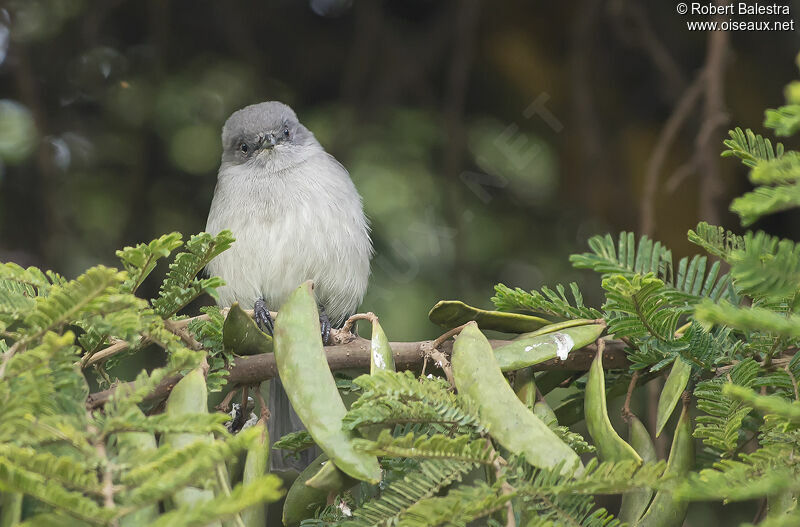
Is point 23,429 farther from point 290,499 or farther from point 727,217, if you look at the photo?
point 727,217

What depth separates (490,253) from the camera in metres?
3.76

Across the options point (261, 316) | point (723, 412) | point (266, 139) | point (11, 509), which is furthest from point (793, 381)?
point (266, 139)

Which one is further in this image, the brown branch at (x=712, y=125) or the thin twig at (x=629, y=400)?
the brown branch at (x=712, y=125)

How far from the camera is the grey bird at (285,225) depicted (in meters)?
2.87

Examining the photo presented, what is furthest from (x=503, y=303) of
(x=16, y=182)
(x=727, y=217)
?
(x=16, y=182)

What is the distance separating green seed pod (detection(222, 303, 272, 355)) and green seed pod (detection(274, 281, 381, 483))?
0.09 metres

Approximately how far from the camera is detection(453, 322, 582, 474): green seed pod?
109cm

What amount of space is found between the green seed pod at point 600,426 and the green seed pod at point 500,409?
14cm

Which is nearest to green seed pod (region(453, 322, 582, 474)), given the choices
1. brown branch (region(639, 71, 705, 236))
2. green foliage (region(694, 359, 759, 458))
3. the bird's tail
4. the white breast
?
green foliage (region(694, 359, 759, 458))

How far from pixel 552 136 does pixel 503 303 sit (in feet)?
8.23

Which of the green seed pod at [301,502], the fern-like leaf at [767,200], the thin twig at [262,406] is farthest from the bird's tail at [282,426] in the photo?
the fern-like leaf at [767,200]

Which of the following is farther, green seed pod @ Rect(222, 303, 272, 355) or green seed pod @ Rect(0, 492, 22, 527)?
green seed pod @ Rect(222, 303, 272, 355)

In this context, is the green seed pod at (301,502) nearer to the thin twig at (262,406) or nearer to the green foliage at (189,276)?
the thin twig at (262,406)

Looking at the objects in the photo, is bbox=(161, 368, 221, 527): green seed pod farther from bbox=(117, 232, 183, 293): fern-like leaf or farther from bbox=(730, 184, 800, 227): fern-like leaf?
bbox=(730, 184, 800, 227): fern-like leaf
